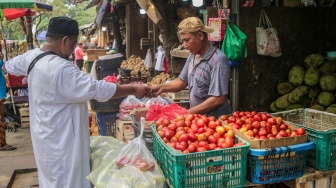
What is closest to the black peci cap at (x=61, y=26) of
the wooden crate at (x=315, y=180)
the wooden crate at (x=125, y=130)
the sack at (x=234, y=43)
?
the wooden crate at (x=125, y=130)

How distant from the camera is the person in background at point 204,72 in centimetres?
343

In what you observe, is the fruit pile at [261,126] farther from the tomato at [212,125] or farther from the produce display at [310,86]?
the produce display at [310,86]

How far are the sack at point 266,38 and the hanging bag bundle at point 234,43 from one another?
19.9 inches

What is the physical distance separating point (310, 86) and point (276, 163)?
375cm

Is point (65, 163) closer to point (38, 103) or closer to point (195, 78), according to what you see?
point (38, 103)

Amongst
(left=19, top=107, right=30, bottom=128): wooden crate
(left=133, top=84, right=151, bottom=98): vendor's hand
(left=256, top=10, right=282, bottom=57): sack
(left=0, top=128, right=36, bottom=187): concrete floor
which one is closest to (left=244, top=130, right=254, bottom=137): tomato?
(left=133, top=84, right=151, bottom=98): vendor's hand

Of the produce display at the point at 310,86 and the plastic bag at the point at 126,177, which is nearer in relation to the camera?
the plastic bag at the point at 126,177

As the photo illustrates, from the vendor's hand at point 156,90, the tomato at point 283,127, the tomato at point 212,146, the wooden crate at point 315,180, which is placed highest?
the vendor's hand at point 156,90

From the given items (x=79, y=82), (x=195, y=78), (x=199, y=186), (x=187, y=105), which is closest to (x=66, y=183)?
(x=79, y=82)

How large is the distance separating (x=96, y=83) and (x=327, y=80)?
435cm

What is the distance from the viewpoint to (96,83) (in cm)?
288

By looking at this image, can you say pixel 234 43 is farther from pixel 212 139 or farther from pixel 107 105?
pixel 212 139

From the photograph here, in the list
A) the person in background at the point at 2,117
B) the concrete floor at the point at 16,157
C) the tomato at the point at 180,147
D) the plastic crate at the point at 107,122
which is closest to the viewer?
the tomato at the point at 180,147

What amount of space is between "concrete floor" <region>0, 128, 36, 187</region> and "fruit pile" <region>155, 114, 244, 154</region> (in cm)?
385
